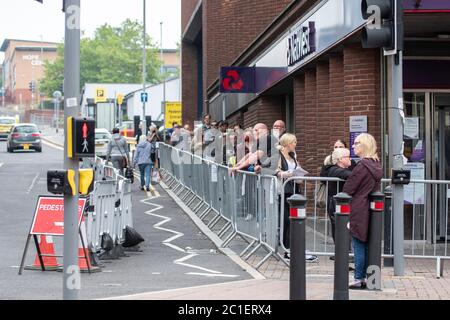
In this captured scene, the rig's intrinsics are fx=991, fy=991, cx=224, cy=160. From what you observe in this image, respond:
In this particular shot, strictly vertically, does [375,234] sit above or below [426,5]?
below

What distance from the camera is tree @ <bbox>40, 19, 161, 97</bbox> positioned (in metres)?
117

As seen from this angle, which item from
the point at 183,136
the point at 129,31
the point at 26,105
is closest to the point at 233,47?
the point at 183,136

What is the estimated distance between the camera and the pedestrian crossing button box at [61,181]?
8.55 metres

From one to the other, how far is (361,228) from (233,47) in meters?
25.3

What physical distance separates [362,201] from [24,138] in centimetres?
4230

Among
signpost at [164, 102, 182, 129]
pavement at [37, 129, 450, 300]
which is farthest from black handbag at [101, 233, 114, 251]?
signpost at [164, 102, 182, 129]

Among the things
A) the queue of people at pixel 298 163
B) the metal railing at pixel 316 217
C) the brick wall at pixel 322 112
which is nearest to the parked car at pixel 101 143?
the queue of people at pixel 298 163

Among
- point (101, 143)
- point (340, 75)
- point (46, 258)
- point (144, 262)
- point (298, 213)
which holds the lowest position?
point (144, 262)

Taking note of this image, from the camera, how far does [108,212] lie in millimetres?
14133

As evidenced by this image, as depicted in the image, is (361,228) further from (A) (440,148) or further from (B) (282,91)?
(B) (282,91)

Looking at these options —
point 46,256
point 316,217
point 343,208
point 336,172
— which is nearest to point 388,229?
point 336,172

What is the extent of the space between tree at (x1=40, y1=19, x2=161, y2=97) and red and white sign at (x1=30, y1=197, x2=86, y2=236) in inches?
4092

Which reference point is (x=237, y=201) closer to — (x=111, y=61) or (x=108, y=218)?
(x=108, y=218)

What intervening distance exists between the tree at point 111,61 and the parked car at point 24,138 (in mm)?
64533
